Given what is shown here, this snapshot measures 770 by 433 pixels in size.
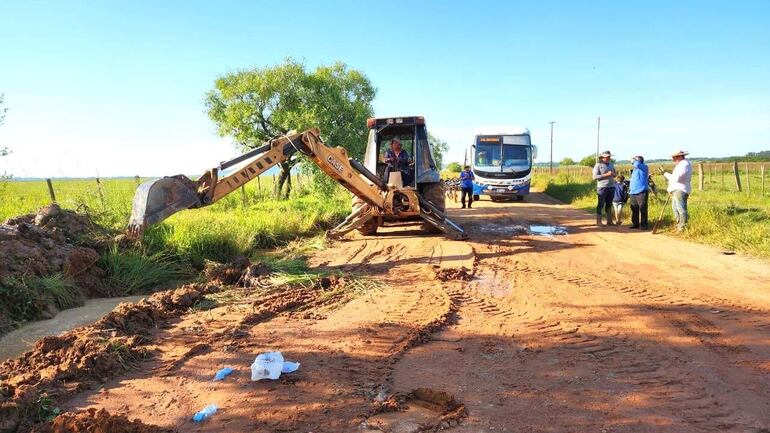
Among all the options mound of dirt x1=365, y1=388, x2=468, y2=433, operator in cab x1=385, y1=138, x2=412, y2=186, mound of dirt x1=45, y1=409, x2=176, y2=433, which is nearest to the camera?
mound of dirt x1=45, y1=409, x2=176, y2=433

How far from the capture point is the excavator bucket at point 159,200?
5914 mm

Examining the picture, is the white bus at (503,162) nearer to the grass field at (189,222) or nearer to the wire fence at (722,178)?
the wire fence at (722,178)

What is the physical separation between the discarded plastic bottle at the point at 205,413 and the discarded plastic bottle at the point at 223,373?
417mm

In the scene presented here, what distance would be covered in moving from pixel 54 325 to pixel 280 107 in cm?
1576

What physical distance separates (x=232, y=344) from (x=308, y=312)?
1.11m

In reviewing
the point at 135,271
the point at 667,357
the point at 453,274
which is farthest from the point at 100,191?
the point at 667,357

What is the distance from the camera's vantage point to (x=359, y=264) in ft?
25.6

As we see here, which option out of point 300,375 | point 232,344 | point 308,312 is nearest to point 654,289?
point 308,312

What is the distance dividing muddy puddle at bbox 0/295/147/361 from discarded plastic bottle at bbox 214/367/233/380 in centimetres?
233

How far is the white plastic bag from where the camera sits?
3.59 meters

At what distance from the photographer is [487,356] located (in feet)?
13.3

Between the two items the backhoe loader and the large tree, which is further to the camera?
the large tree

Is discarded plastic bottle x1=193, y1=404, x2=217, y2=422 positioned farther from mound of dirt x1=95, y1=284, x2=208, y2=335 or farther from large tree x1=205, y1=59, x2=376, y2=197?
large tree x1=205, y1=59, x2=376, y2=197

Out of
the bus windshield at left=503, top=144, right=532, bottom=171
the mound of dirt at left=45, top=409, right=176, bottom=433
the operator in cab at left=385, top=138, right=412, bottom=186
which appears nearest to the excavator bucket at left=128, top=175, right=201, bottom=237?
the mound of dirt at left=45, top=409, right=176, bottom=433
